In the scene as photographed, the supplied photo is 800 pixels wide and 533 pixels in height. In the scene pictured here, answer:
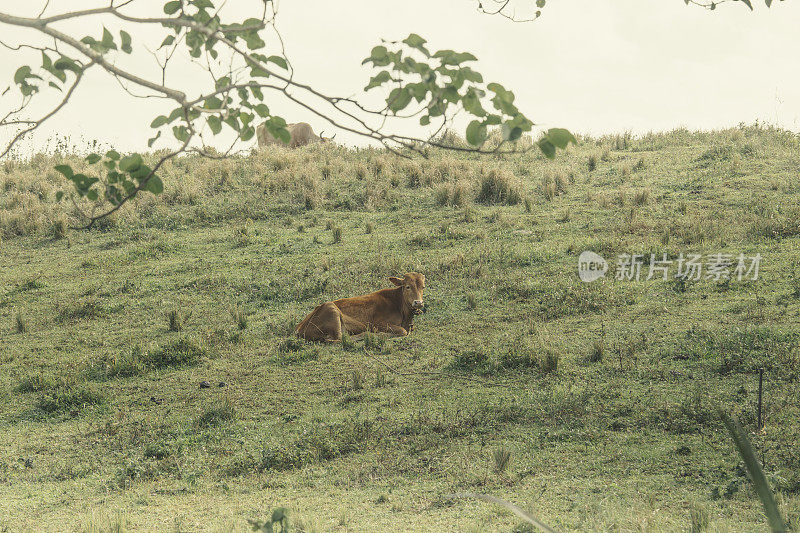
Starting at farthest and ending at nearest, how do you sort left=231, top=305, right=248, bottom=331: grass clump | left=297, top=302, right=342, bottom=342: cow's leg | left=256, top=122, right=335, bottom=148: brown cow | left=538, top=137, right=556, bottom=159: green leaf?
left=256, top=122, right=335, bottom=148: brown cow, left=231, top=305, right=248, bottom=331: grass clump, left=297, top=302, right=342, bottom=342: cow's leg, left=538, top=137, right=556, bottom=159: green leaf

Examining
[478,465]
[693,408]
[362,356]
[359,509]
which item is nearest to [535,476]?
[478,465]

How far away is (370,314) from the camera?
12312 millimetres

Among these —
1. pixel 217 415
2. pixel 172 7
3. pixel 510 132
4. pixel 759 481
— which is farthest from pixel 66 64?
pixel 217 415

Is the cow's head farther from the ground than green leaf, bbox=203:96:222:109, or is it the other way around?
green leaf, bbox=203:96:222:109

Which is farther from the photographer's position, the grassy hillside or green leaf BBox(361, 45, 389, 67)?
the grassy hillside

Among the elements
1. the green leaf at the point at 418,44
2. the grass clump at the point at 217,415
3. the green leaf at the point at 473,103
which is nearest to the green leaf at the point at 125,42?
the green leaf at the point at 418,44

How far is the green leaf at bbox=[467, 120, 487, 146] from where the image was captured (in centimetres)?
445

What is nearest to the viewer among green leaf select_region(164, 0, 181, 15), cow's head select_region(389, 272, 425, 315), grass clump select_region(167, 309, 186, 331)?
green leaf select_region(164, 0, 181, 15)

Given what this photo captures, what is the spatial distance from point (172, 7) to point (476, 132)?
2.35 meters

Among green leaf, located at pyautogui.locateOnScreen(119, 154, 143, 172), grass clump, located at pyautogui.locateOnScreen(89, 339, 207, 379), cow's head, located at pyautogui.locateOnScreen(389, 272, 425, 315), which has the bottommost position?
grass clump, located at pyautogui.locateOnScreen(89, 339, 207, 379)

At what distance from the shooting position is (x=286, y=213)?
20594 mm

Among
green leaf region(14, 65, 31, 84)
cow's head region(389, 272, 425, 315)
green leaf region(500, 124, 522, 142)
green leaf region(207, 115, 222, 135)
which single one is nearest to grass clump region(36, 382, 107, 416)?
cow's head region(389, 272, 425, 315)

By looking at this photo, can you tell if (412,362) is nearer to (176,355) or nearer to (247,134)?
(176,355)

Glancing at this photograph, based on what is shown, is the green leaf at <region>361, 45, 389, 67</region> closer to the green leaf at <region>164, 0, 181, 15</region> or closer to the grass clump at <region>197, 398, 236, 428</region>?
the green leaf at <region>164, 0, 181, 15</region>
